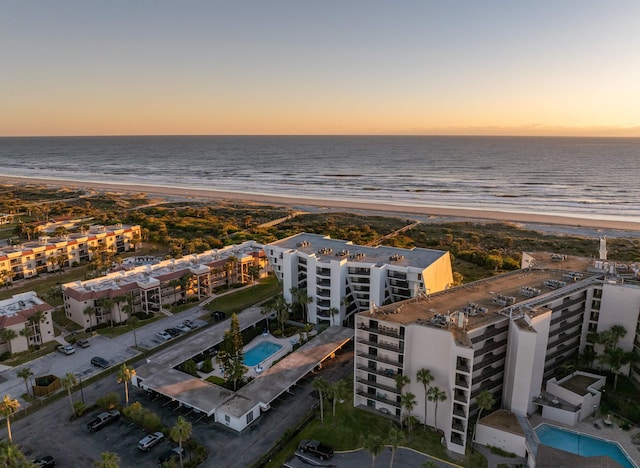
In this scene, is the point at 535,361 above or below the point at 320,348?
above

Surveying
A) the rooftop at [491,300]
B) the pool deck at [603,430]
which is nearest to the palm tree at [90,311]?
the rooftop at [491,300]

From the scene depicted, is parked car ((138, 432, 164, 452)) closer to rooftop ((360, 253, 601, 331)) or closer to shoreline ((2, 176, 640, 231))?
rooftop ((360, 253, 601, 331))

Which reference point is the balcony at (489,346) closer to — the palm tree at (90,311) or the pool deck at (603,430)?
the pool deck at (603,430)

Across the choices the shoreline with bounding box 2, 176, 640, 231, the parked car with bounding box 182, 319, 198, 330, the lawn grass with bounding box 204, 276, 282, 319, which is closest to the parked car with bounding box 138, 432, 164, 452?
the parked car with bounding box 182, 319, 198, 330

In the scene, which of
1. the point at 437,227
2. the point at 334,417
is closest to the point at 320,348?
the point at 334,417

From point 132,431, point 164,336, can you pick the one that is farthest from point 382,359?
point 164,336

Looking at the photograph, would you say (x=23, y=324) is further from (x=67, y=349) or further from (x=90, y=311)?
(x=90, y=311)

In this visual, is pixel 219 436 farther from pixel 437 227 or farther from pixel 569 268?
pixel 437 227
